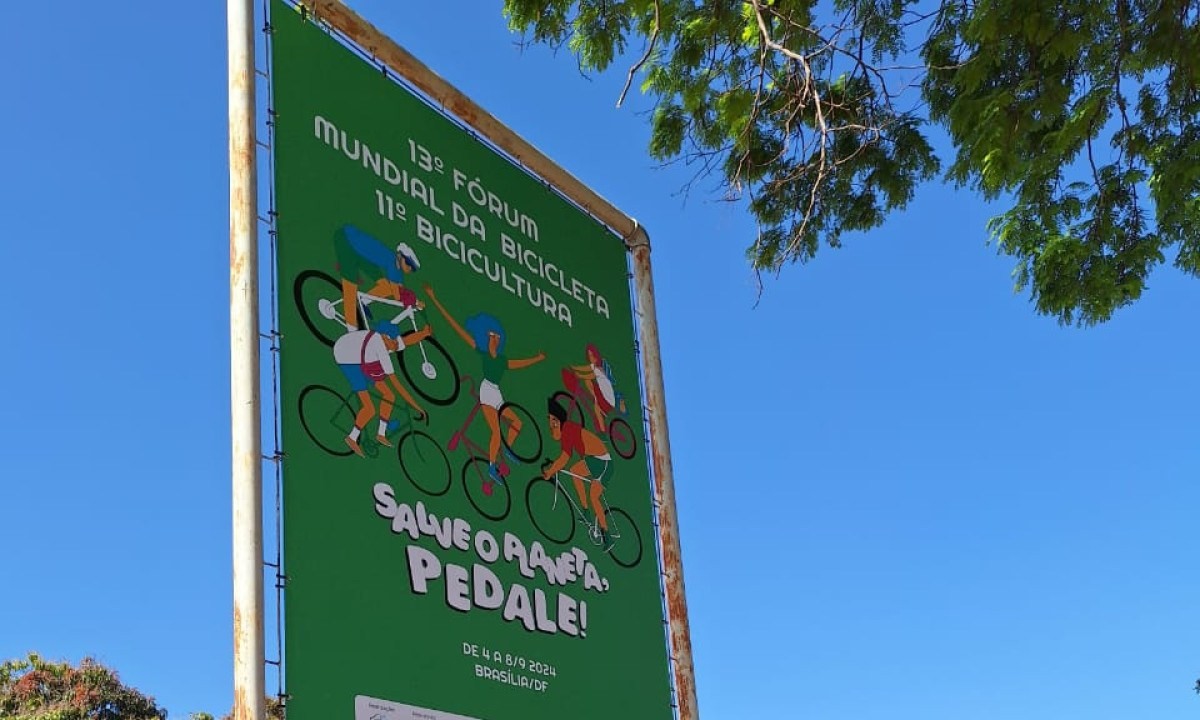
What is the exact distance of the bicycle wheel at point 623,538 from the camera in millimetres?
5321

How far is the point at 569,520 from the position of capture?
5.09m

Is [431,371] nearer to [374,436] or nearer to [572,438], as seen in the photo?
[374,436]

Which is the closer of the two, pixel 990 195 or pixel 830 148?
pixel 990 195

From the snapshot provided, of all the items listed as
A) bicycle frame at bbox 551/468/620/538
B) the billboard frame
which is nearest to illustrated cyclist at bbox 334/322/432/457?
the billboard frame

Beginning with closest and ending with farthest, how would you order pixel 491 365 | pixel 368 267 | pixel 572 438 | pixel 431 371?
pixel 368 267 → pixel 431 371 → pixel 491 365 → pixel 572 438

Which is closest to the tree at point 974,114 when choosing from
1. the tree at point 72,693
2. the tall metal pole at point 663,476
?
the tall metal pole at point 663,476

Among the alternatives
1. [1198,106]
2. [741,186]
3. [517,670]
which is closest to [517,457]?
[517,670]

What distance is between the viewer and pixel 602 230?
612 cm

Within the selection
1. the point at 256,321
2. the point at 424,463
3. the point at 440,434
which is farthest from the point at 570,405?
the point at 256,321

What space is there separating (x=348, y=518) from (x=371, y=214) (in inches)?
44.4

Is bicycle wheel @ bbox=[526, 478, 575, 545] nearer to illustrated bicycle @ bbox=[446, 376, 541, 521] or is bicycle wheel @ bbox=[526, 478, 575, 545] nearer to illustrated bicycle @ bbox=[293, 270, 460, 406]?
illustrated bicycle @ bbox=[446, 376, 541, 521]

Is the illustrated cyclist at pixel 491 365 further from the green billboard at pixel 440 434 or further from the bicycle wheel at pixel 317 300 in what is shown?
the bicycle wheel at pixel 317 300

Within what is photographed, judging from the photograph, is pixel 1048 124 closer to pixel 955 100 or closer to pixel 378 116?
pixel 955 100

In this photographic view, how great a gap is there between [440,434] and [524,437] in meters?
0.53
